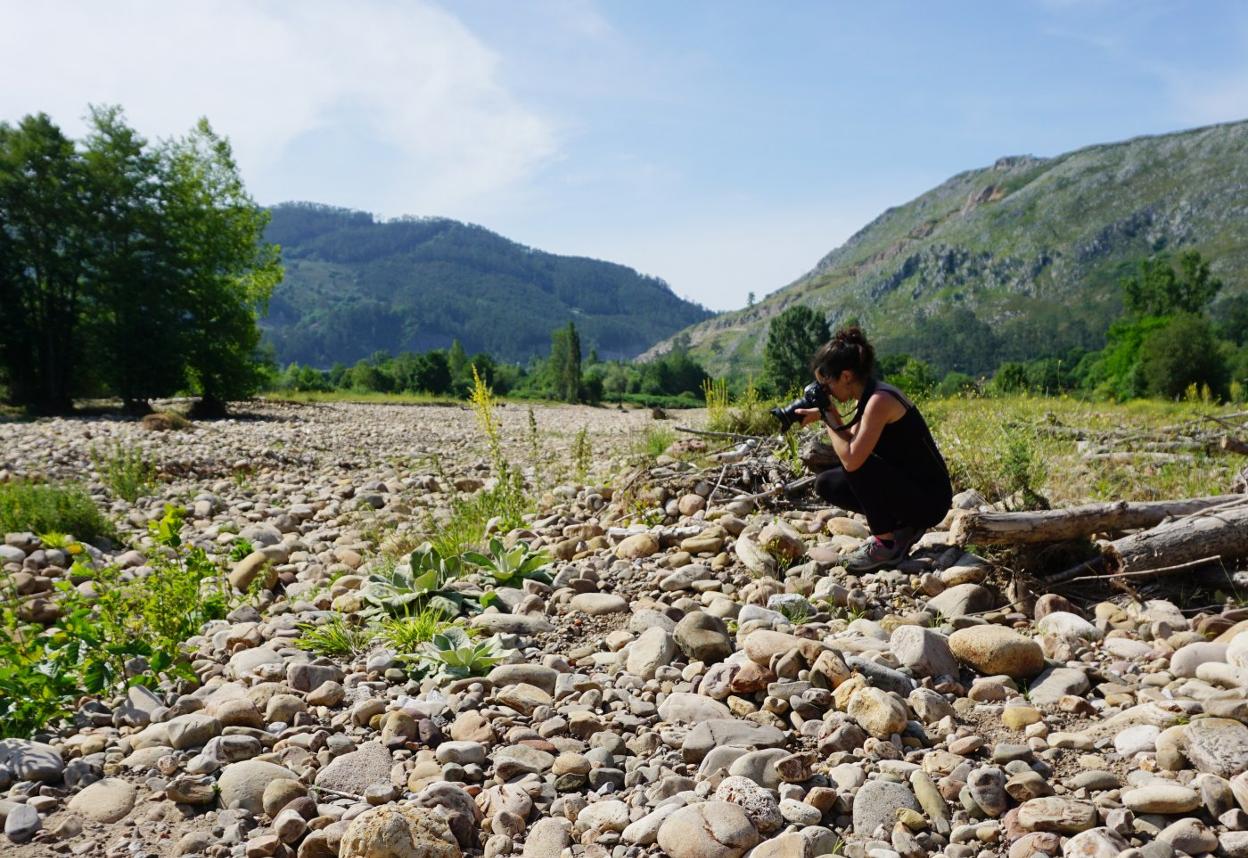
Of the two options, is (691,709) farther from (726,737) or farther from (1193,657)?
(1193,657)

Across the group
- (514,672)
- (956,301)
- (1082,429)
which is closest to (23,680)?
(514,672)

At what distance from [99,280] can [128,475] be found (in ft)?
52.8

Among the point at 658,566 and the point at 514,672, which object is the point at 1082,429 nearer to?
the point at 658,566

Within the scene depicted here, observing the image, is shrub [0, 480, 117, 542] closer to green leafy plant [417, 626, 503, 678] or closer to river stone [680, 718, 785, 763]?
green leafy plant [417, 626, 503, 678]

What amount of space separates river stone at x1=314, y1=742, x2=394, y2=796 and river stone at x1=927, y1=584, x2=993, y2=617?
114 inches

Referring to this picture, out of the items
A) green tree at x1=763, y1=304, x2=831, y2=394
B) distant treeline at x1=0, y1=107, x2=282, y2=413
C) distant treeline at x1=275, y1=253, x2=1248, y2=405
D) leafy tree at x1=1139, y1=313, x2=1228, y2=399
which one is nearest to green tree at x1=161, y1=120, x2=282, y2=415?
distant treeline at x1=0, y1=107, x2=282, y2=413

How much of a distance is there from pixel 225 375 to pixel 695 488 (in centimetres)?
2152

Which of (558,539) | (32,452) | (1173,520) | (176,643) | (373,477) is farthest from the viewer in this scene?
(32,452)

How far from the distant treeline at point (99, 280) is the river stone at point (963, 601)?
2308 centimetres

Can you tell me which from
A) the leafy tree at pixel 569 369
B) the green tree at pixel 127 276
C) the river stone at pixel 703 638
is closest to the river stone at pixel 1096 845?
the river stone at pixel 703 638

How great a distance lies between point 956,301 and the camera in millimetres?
177875

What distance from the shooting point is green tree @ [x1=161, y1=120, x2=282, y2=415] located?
2300 centimetres

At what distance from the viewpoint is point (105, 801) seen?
2.63 metres

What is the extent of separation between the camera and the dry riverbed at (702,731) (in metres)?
2.29
